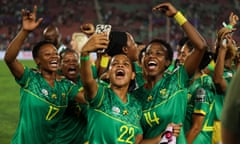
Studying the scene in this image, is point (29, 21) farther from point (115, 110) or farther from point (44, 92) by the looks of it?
point (115, 110)

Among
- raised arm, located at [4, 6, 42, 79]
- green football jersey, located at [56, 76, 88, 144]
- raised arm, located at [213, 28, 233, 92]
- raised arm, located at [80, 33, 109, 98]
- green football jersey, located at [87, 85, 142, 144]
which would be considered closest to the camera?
raised arm, located at [80, 33, 109, 98]

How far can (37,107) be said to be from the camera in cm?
461

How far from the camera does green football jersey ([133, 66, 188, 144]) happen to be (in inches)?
156

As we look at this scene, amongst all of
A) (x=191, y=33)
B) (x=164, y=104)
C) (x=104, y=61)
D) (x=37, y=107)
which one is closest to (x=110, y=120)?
(x=164, y=104)

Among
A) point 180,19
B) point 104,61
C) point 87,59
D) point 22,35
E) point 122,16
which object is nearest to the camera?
point 87,59

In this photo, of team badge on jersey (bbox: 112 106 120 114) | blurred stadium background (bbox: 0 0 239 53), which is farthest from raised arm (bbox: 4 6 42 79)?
blurred stadium background (bbox: 0 0 239 53)

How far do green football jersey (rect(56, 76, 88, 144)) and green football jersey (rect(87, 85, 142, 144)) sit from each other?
1194 millimetres

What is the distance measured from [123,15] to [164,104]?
3765cm

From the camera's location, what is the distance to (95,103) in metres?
3.73

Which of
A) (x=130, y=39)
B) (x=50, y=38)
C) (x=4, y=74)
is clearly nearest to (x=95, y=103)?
(x=130, y=39)

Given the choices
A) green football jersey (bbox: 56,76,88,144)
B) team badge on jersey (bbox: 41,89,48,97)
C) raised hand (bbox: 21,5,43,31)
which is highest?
raised hand (bbox: 21,5,43,31)

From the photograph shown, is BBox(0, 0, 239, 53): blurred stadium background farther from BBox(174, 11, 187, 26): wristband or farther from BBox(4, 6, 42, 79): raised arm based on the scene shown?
BBox(174, 11, 187, 26): wristband

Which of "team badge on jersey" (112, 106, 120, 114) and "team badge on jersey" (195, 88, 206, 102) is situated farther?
"team badge on jersey" (195, 88, 206, 102)

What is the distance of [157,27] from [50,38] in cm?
3317
